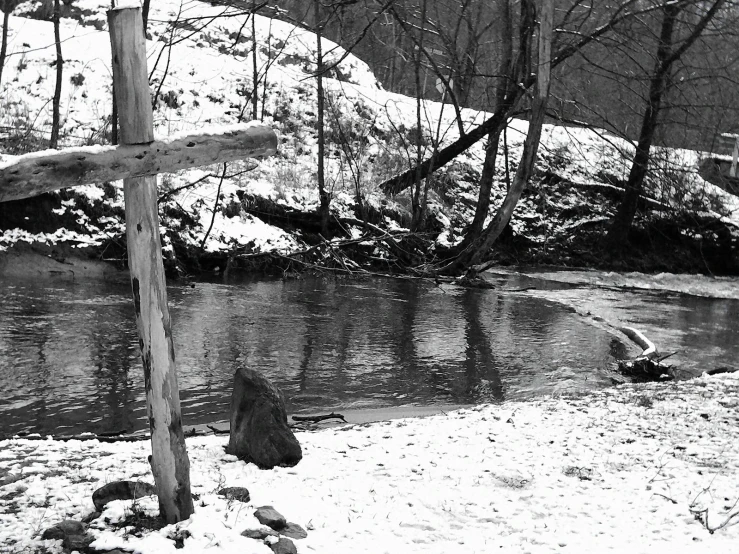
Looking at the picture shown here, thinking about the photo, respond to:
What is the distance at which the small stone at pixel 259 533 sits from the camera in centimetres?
389

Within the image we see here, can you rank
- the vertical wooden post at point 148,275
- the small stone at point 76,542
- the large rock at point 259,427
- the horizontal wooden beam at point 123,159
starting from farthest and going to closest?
the large rock at point 259,427, the vertical wooden post at point 148,275, the small stone at point 76,542, the horizontal wooden beam at point 123,159

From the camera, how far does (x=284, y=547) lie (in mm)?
3781

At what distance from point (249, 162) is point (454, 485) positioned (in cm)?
1408

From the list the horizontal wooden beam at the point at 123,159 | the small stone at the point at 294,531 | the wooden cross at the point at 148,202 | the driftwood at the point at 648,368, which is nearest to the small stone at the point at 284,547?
the small stone at the point at 294,531

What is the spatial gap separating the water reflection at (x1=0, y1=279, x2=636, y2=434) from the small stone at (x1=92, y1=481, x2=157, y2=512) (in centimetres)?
251

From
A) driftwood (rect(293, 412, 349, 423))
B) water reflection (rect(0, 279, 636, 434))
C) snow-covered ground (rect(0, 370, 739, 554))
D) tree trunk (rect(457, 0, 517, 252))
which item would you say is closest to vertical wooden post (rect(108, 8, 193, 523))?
snow-covered ground (rect(0, 370, 739, 554))

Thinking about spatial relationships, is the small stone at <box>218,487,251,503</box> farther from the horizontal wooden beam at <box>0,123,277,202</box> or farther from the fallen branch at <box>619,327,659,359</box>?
the fallen branch at <box>619,327,659,359</box>

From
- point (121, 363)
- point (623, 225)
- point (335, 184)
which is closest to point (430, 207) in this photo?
point (335, 184)

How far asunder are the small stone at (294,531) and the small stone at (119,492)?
2.72 ft

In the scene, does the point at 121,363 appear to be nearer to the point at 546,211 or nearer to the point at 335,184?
the point at 335,184

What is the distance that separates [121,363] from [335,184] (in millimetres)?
10876

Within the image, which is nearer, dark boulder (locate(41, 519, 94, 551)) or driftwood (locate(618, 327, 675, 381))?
dark boulder (locate(41, 519, 94, 551))

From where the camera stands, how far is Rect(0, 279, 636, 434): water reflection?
7.63 m

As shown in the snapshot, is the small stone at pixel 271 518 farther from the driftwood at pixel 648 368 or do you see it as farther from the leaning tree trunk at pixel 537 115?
the driftwood at pixel 648 368
